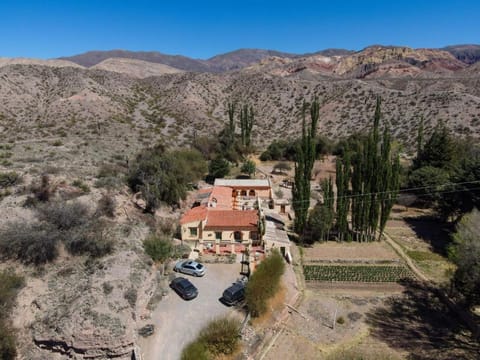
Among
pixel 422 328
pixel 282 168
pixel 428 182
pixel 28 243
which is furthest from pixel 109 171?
pixel 428 182

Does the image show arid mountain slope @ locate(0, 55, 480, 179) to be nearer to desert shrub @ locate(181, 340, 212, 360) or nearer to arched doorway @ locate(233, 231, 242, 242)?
arched doorway @ locate(233, 231, 242, 242)

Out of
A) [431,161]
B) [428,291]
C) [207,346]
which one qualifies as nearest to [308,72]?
[431,161]

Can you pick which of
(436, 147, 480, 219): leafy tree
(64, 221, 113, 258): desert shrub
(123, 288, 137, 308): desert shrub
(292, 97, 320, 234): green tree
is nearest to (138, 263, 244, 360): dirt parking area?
(123, 288, 137, 308): desert shrub

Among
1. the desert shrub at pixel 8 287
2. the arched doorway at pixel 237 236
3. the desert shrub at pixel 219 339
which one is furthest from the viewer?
the arched doorway at pixel 237 236

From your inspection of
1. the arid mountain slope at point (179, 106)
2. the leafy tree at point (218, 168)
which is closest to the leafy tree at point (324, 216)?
the leafy tree at point (218, 168)

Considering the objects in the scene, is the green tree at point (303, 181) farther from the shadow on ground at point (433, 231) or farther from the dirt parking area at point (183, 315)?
the shadow on ground at point (433, 231)

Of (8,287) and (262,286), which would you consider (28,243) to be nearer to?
(8,287)
